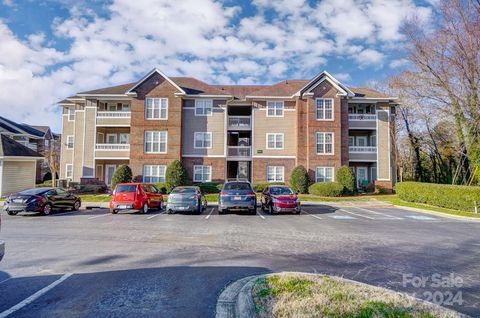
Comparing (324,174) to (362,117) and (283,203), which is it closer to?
(362,117)

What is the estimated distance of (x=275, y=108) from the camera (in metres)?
30.4

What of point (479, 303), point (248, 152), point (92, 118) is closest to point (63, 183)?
point (92, 118)

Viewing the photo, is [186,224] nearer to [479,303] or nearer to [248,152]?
[479,303]

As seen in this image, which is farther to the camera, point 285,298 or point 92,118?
point 92,118

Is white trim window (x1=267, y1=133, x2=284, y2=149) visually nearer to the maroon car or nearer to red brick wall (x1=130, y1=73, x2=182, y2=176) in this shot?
red brick wall (x1=130, y1=73, x2=182, y2=176)

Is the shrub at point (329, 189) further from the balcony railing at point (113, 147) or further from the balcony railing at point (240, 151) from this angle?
the balcony railing at point (113, 147)

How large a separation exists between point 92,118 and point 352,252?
29682 mm

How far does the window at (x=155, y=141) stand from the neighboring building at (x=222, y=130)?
10 centimetres

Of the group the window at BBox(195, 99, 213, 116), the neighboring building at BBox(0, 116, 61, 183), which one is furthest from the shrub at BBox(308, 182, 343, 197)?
the neighboring building at BBox(0, 116, 61, 183)

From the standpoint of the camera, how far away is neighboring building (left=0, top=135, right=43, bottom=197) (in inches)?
957

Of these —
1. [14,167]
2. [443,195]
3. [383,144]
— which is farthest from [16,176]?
[383,144]

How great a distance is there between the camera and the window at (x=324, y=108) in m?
29.2

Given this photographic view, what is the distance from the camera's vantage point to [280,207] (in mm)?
15961

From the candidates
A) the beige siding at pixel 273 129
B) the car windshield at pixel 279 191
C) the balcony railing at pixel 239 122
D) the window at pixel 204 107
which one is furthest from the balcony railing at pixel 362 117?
the car windshield at pixel 279 191
